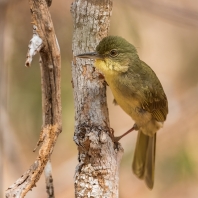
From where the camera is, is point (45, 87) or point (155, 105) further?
point (155, 105)

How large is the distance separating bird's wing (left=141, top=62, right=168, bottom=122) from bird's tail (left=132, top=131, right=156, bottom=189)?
35 cm

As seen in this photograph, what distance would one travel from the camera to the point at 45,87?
6.27 ft

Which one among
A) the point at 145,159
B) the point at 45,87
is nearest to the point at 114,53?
the point at 45,87

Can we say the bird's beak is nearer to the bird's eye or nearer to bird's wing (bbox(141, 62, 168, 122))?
the bird's eye

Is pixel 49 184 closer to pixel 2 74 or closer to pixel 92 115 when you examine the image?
pixel 92 115

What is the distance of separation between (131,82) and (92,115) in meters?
0.53

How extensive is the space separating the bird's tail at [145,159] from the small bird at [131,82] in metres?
0.20

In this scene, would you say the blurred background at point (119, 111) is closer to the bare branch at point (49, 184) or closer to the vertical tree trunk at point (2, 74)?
the vertical tree trunk at point (2, 74)

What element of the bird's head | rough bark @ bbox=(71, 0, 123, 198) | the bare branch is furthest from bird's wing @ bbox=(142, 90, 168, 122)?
the bare branch

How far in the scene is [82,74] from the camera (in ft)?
7.72

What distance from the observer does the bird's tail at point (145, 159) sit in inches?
127

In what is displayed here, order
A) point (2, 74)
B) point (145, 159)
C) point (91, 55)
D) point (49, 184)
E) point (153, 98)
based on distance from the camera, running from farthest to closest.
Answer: point (145, 159) < point (153, 98) < point (2, 74) < point (91, 55) < point (49, 184)

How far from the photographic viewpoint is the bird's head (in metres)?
2.47

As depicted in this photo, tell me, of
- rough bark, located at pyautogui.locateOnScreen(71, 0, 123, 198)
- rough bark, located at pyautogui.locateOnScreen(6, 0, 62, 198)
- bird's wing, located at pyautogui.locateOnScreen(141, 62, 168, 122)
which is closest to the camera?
rough bark, located at pyautogui.locateOnScreen(6, 0, 62, 198)
